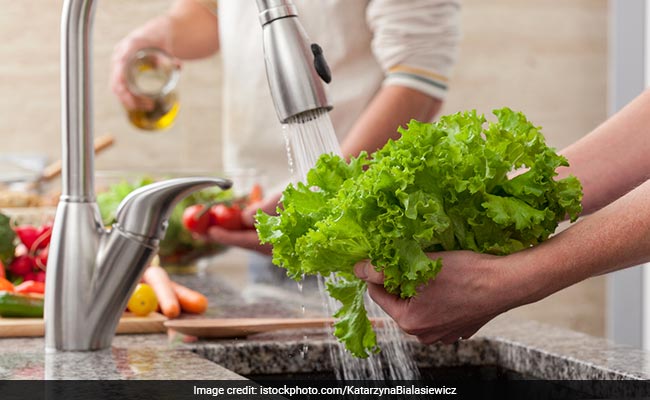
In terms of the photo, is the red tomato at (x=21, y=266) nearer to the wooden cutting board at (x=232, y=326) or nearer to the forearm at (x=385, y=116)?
the wooden cutting board at (x=232, y=326)

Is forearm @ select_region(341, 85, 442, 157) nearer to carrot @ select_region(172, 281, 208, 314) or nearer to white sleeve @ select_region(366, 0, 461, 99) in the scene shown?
white sleeve @ select_region(366, 0, 461, 99)

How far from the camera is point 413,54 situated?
2375 mm

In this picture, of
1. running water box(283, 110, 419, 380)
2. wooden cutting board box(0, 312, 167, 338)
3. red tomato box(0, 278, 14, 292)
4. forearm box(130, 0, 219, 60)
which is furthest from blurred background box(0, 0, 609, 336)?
running water box(283, 110, 419, 380)

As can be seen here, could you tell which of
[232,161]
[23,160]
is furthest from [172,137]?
[232,161]

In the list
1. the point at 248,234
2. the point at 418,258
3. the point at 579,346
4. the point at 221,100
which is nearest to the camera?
the point at 418,258

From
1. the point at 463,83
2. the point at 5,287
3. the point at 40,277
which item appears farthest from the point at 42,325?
the point at 463,83

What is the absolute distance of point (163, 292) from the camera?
71.6 inches

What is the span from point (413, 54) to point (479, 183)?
53.1 inches

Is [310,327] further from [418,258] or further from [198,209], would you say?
[198,209]

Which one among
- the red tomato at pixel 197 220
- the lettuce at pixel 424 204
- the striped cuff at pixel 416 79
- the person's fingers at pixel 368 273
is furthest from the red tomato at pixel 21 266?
the person's fingers at pixel 368 273

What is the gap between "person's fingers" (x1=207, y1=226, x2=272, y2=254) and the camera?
234 centimetres

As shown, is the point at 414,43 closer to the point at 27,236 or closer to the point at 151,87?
the point at 151,87

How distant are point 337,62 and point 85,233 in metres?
1.29

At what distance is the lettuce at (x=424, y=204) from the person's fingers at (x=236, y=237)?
1.17 m
